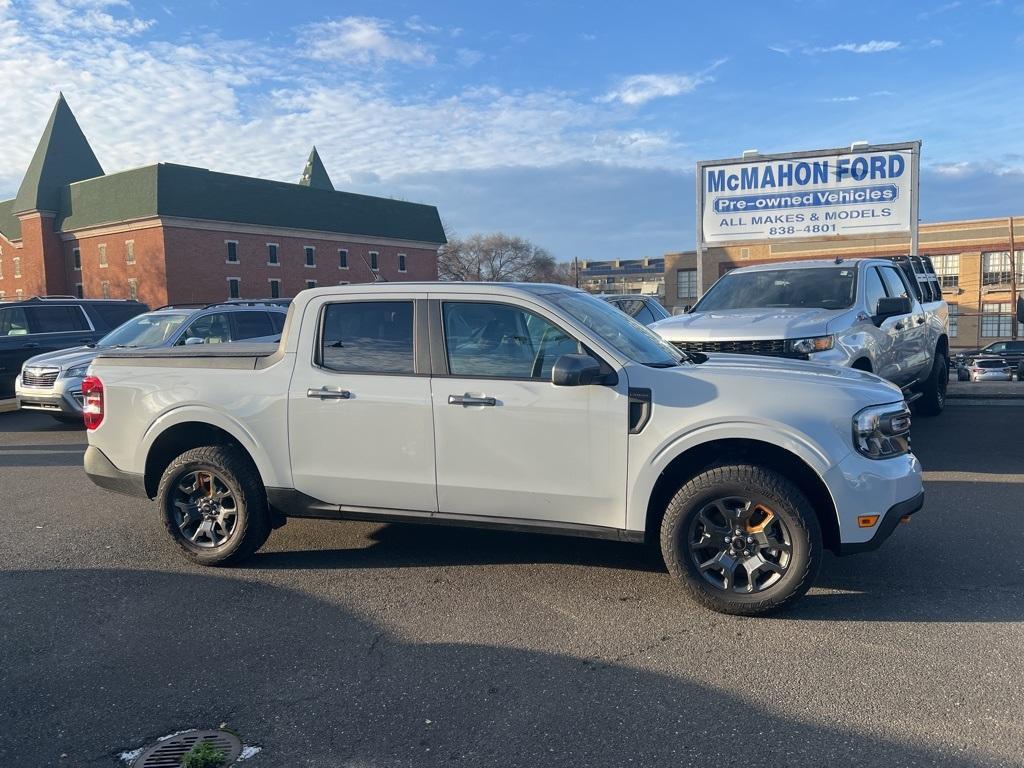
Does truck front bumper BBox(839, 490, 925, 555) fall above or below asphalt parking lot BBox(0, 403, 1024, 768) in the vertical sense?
above

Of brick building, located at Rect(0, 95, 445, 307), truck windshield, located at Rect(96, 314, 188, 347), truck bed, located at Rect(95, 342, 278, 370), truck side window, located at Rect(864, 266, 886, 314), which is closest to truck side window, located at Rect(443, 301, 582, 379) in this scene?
truck bed, located at Rect(95, 342, 278, 370)

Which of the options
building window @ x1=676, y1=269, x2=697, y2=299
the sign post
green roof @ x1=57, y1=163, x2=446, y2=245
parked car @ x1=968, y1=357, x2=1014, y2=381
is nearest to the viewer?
the sign post

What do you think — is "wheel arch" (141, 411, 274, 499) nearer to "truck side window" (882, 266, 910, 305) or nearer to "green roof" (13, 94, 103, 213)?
"truck side window" (882, 266, 910, 305)

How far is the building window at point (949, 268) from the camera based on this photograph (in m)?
61.5

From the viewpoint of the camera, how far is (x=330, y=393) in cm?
491

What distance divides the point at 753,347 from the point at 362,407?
4.09m

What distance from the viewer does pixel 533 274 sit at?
91.8 meters

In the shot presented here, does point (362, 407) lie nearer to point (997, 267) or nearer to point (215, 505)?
point (215, 505)

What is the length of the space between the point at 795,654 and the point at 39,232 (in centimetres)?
7656

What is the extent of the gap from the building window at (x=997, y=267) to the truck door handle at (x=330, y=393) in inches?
2634

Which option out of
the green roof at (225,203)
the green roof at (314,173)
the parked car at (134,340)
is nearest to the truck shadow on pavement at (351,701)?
the parked car at (134,340)

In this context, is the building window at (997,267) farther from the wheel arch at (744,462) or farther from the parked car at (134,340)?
the wheel arch at (744,462)

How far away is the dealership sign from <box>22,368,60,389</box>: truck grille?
11.8m

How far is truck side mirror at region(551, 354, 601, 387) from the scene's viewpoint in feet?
13.9
